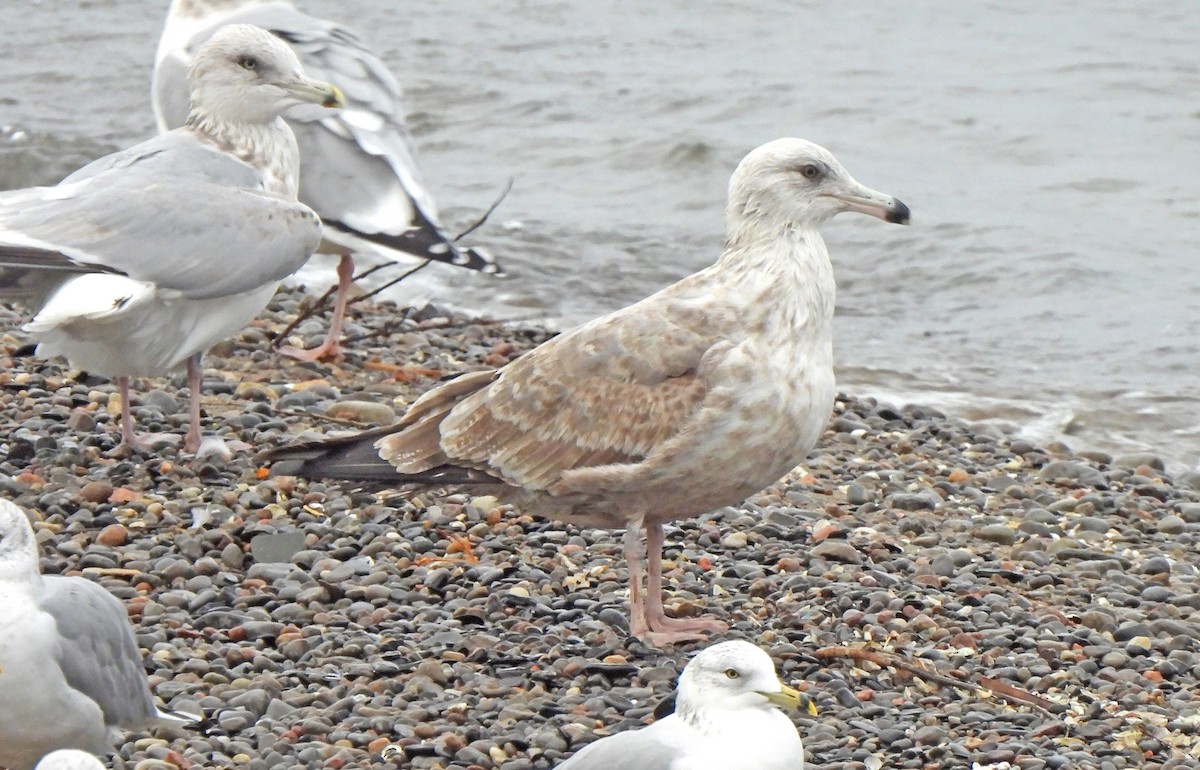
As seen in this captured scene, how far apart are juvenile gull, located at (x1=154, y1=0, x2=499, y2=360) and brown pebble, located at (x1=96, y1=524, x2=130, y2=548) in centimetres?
266

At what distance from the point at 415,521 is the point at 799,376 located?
169 cm

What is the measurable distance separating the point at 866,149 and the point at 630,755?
447 inches

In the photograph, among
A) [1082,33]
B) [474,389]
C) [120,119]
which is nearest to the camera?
[474,389]

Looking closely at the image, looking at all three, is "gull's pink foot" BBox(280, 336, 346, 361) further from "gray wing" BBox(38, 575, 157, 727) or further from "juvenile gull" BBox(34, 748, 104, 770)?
"juvenile gull" BBox(34, 748, 104, 770)

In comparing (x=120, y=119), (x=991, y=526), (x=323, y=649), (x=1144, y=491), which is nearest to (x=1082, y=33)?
(x=120, y=119)

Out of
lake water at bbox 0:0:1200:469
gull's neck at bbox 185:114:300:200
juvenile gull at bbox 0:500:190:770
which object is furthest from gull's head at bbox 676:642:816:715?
lake water at bbox 0:0:1200:469

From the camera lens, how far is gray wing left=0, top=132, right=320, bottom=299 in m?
6.29

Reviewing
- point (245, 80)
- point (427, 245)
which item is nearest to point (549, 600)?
point (245, 80)

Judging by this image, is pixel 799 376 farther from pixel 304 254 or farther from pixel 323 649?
pixel 304 254

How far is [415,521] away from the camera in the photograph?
6234 millimetres

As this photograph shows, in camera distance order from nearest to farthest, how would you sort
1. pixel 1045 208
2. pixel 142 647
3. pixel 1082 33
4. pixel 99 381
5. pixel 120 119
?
pixel 142 647
pixel 99 381
pixel 1045 208
pixel 120 119
pixel 1082 33

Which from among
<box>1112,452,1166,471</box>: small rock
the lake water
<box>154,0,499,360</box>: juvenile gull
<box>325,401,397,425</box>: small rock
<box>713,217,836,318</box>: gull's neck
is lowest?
the lake water

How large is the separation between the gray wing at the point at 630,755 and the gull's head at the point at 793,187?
81.5 inches

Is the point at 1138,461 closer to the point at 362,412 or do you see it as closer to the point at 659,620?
the point at 362,412
